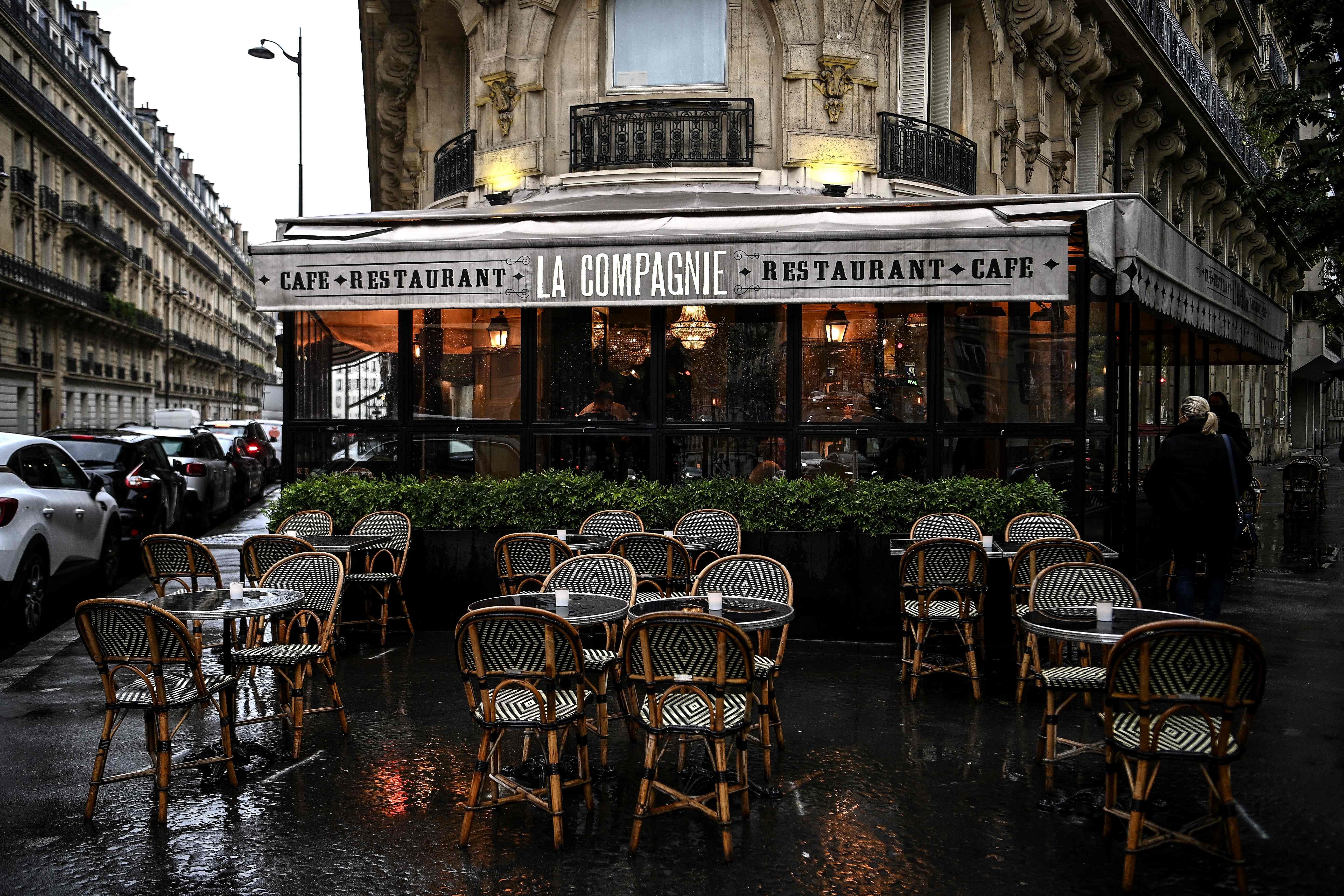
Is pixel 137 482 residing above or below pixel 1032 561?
above

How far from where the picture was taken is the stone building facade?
43.8 feet

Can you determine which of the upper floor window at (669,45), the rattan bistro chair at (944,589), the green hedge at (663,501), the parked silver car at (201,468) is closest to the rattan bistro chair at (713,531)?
the green hedge at (663,501)

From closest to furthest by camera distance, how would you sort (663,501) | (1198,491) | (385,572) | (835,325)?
(1198,491) < (663,501) < (385,572) < (835,325)

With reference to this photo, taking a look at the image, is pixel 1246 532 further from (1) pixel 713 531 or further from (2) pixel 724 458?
(1) pixel 713 531

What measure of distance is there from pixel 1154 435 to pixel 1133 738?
36.4ft

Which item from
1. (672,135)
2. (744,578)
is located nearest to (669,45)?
(672,135)

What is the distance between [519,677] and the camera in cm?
499

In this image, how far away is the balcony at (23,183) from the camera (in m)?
41.8

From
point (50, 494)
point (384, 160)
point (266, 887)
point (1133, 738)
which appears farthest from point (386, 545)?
point (384, 160)

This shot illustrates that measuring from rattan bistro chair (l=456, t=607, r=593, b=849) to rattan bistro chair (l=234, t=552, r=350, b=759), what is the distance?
1577mm

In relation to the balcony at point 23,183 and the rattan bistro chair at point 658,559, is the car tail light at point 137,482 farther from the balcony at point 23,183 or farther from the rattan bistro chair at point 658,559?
the balcony at point 23,183

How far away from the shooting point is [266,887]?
442 cm

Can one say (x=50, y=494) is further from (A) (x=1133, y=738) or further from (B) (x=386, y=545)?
(A) (x=1133, y=738)

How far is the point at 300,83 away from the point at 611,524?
24.9 metres
